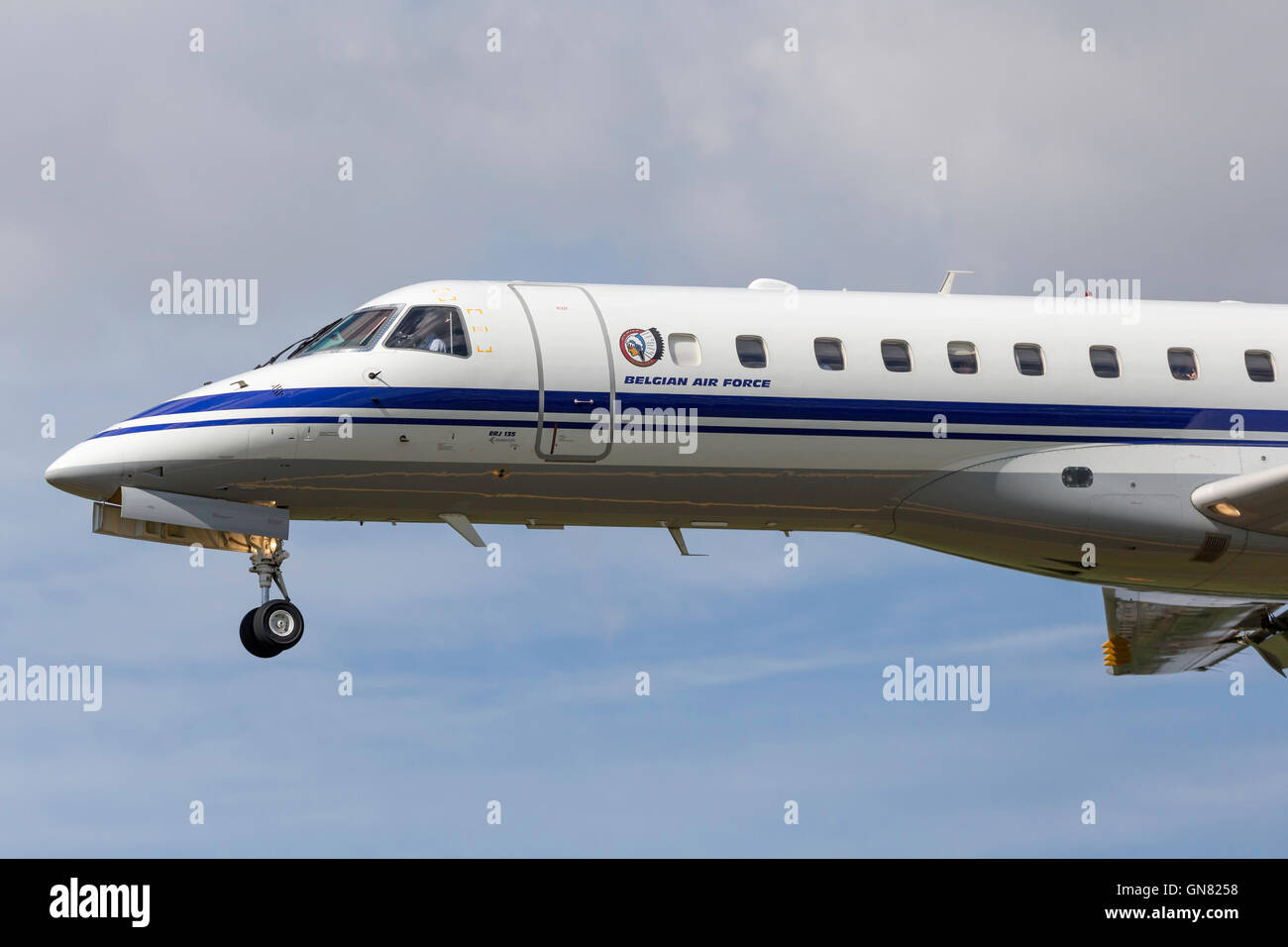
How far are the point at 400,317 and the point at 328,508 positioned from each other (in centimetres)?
279

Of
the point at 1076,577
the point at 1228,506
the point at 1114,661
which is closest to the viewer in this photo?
the point at 1228,506

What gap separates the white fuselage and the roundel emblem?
0.05 meters

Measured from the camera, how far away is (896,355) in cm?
2953

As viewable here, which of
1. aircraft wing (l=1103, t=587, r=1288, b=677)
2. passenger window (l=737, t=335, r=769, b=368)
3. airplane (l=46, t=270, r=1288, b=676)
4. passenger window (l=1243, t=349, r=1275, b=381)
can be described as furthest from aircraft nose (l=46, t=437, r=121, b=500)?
passenger window (l=1243, t=349, r=1275, b=381)

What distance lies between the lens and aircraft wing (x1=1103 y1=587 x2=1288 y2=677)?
112ft

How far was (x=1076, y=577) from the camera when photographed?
32.2m

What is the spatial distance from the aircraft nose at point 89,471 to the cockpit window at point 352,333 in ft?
9.09

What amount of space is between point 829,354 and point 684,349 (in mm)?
2047

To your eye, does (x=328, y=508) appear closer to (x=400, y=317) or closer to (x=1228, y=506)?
(x=400, y=317)

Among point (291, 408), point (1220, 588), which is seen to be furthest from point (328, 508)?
point (1220, 588)

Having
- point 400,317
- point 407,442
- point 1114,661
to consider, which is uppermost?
point 400,317

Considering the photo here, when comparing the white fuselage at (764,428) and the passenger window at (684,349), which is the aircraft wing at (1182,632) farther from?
the passenger window at (684,349)

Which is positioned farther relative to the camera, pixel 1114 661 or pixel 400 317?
pixel 1114 661

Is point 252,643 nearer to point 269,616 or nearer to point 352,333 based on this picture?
point 269,616
